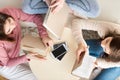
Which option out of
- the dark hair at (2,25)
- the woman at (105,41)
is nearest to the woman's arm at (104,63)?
the woman at (105,41)

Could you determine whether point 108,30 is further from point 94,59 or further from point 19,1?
point 19,1

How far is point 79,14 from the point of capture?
1.32 metres

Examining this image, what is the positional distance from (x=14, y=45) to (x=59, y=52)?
245mm

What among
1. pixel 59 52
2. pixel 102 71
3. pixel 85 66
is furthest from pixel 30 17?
pixel 102 71

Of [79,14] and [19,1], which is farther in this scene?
[19,1]

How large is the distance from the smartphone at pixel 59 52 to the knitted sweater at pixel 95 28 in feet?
0.48

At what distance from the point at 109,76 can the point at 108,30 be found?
266mm

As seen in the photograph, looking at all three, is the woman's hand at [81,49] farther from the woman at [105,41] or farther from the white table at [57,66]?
the white table at [57,66]

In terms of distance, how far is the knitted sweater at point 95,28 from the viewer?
50.1 inches

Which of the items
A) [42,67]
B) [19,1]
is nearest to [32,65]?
[42,67]

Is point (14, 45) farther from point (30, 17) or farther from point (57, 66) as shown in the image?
point (57, 66)

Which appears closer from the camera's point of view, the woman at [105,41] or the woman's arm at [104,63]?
the woman at [105,41]

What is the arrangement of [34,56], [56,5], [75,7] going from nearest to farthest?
[56,5] → [75,7] → [34,56]

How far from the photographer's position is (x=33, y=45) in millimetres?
1365
